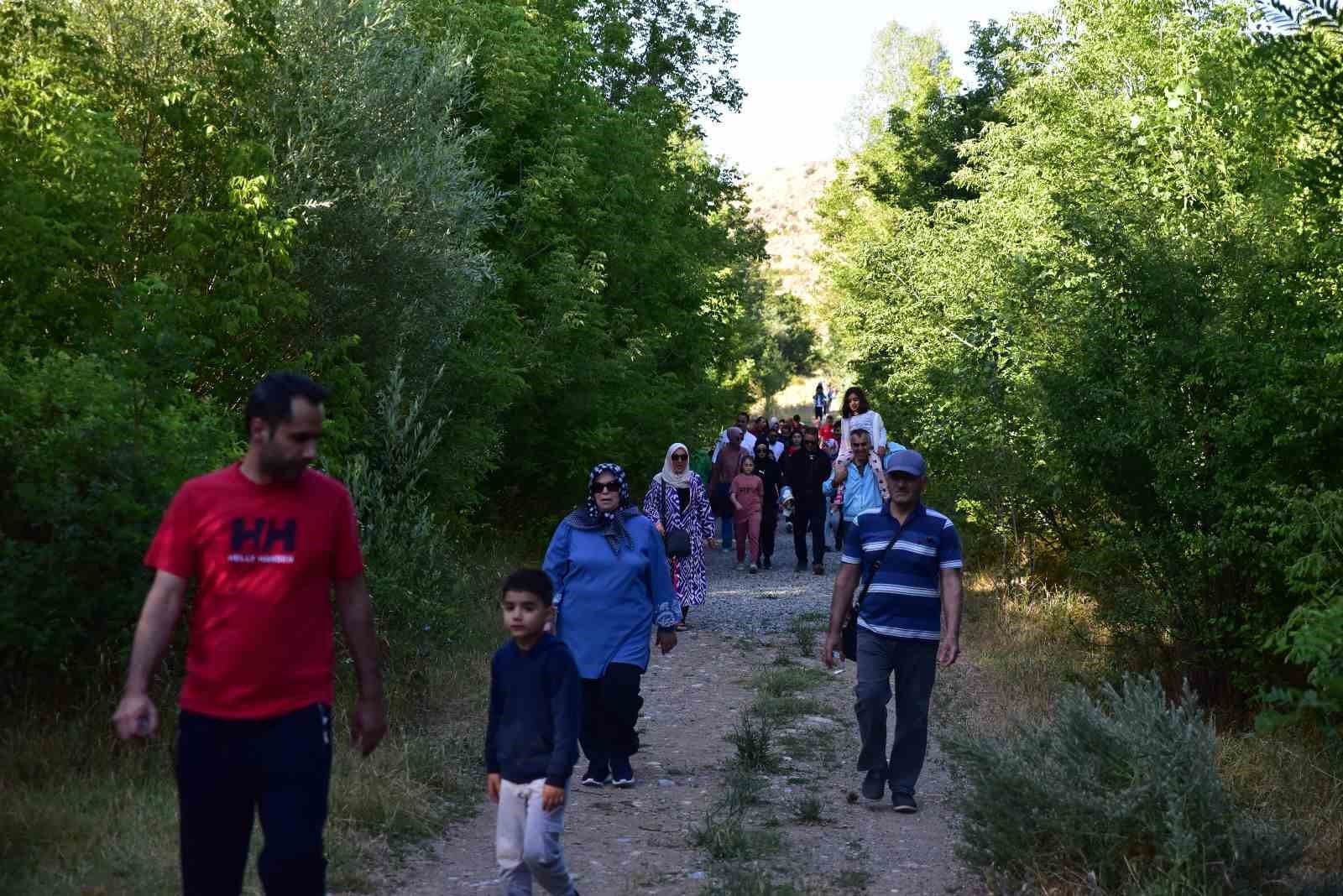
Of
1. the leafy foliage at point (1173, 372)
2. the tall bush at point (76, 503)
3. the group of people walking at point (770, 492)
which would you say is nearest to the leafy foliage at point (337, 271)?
the tall bush at point (76, 503)

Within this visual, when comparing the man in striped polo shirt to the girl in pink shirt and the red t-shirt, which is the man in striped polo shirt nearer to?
the red t-shirt

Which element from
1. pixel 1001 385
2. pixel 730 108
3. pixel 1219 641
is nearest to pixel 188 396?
pixel 1219 641

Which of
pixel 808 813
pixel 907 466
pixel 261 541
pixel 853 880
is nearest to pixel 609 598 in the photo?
pixel 808 813

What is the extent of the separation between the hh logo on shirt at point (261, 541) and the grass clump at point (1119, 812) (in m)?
3.57

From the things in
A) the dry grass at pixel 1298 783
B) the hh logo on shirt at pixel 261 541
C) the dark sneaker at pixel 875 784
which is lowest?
the dark sneaker at pixel 875 784

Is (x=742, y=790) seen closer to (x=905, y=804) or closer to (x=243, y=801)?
(x=905, y=804)

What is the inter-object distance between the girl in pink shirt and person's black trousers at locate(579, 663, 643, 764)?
12888 millimetres

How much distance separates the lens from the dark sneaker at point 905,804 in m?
8.66

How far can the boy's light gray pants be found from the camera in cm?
567

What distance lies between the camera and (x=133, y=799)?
24.6 ft

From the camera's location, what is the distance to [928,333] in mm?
26250

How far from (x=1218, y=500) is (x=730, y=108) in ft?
102

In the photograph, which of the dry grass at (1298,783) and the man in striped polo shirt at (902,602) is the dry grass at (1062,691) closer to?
the dry grass at (1298,783)

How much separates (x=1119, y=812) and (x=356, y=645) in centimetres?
331
